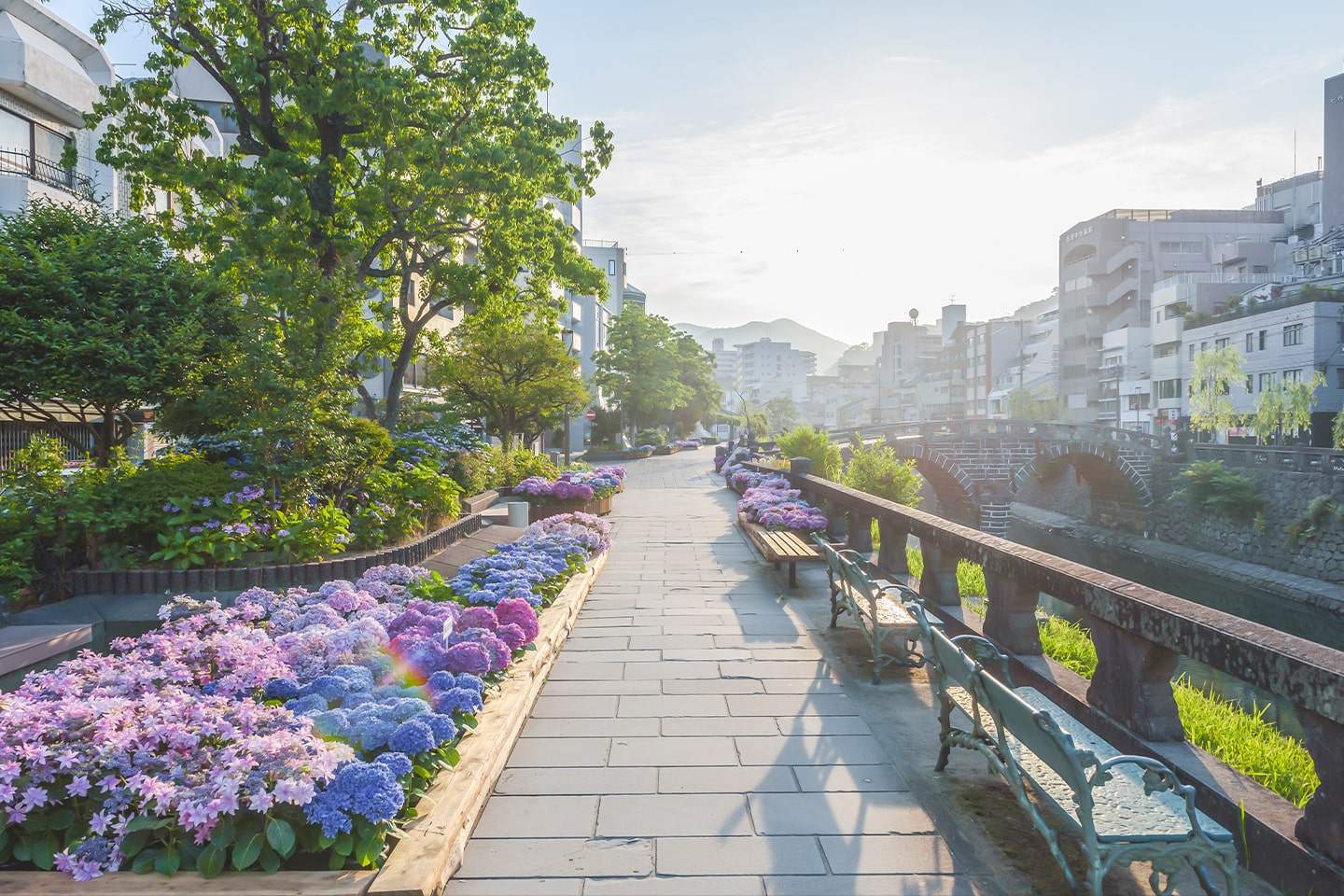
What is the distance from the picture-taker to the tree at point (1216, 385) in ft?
140

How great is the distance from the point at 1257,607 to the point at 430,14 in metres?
27.2

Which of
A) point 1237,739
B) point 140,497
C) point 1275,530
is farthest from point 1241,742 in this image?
point 1275,530

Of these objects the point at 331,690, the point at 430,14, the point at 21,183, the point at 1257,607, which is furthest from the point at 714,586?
the point at 1257,607

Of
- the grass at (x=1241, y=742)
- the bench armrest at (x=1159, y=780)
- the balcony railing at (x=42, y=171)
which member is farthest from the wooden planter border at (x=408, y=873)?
the balcony railing at (x=42, y=171)

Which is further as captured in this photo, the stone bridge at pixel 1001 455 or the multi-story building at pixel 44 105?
the stone bridge at pixel 1001 455

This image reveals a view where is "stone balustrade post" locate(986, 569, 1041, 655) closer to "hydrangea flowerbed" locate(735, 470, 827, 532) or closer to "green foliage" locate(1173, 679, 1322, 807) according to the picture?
"green foliage" locate(1173, 679, 1322, 807)

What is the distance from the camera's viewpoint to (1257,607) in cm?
2492

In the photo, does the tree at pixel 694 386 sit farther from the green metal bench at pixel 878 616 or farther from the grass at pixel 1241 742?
the green metal bench at pixel 878 616

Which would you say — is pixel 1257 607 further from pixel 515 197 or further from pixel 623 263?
pixel 623 263

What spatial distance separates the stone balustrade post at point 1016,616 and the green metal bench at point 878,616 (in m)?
0.55

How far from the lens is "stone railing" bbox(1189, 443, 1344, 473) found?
27.1 metres

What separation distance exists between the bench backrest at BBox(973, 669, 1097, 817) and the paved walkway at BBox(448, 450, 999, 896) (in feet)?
2.04

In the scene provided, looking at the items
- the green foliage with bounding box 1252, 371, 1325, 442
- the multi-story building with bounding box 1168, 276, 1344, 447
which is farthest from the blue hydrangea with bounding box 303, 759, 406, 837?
the multi-story building with bounding box 1168, 276, 1344, 447

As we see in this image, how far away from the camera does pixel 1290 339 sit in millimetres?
40625
